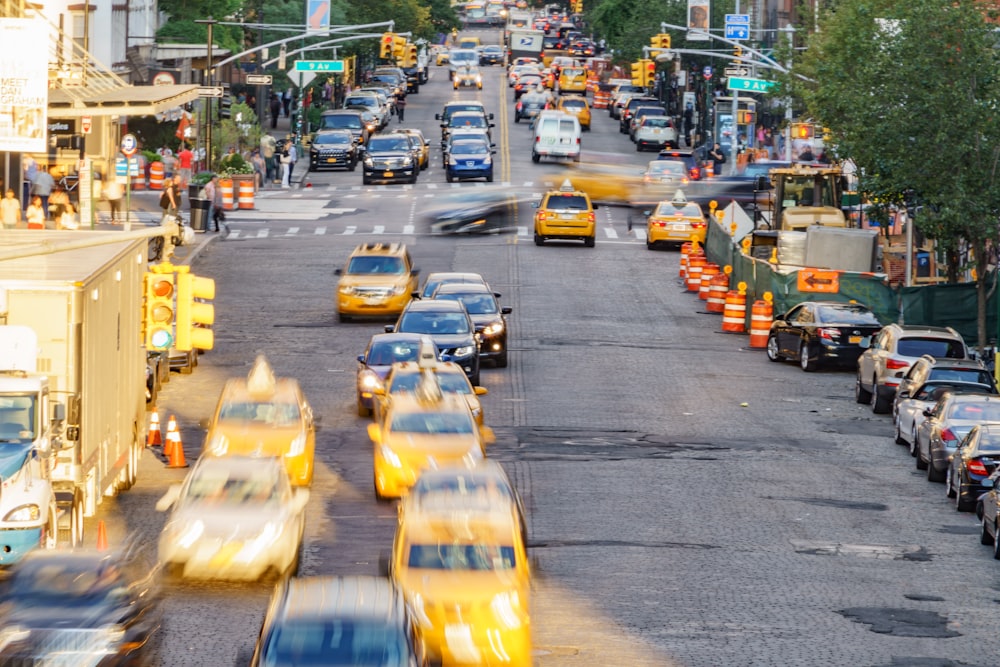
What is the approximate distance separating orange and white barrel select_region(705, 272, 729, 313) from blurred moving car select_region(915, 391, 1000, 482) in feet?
55.6

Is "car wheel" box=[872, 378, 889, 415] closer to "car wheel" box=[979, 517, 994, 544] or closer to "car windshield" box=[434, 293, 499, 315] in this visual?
"car windshield" box=[434, 293, 499, 315]

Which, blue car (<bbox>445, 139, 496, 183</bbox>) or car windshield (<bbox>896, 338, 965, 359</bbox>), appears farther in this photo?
blue car (<bbox>445, 139, 496, 183</bbox>)

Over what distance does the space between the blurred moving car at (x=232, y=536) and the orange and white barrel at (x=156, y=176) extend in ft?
158

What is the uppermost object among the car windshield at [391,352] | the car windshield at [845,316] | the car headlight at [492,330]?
the car windshield at [845,316]

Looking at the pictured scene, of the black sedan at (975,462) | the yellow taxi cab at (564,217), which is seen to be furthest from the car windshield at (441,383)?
the yellow taxi cab at (564,217)

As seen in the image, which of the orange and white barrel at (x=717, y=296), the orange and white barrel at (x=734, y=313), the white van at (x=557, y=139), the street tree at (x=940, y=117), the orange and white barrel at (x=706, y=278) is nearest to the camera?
the street tree at (x=940, y=117)

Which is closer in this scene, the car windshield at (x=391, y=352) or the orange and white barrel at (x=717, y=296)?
the car windshield at (x=391, y=352)

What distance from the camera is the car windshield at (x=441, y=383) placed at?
26358mm

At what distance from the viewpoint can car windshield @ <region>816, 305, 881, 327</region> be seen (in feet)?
122

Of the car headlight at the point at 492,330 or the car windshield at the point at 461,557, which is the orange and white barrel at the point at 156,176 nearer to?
the car headlight at the point at 492,330

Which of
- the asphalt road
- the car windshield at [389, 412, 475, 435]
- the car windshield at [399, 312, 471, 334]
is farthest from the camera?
the car windshield at [399, 312, 471, 334]

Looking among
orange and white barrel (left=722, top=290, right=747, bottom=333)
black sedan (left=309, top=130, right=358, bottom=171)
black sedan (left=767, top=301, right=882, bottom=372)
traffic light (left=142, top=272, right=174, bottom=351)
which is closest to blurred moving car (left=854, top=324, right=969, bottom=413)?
black sedan (left=767, top=301, right=882, bottom=372)

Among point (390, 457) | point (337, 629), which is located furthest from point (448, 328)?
point (337, 629)

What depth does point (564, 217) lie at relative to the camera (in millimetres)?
53719
